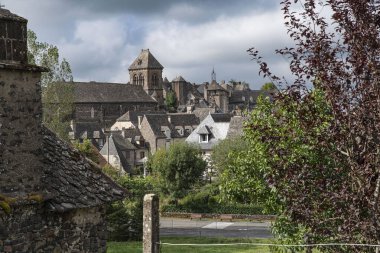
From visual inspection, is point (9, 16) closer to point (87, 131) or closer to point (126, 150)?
point (126, 150)

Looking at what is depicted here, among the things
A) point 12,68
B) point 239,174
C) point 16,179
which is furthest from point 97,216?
point 239,174

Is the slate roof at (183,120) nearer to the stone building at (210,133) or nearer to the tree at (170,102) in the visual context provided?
the stone building at (210,133)

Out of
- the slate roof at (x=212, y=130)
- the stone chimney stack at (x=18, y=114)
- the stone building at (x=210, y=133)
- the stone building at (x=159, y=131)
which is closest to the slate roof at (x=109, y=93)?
the stone building at (x=159, y=131)

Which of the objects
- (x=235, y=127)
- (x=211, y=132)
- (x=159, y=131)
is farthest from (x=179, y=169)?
(x=159, y=131)

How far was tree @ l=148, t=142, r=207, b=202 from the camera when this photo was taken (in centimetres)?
5941

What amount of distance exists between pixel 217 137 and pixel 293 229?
61587 millimetres

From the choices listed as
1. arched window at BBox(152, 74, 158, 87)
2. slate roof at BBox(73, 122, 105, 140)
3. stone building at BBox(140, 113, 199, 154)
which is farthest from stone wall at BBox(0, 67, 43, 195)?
arched window at BBox(152, 74, 158, 87)

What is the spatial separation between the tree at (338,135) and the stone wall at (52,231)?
15.0 ft

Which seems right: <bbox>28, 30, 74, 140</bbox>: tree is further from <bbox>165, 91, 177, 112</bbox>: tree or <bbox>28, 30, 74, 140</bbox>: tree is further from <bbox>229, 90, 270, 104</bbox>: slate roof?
<bbox>229, 90, 270, 104</bbox>: slate roof

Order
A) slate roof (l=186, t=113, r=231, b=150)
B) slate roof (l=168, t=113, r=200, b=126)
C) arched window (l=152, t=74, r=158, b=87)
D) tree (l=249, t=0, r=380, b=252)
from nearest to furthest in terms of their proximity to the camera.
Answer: tree (l=249, t=0, r=380, b=252) → slate roof (l=186, t=113, r=231, b=150) → slate roof (l=168, t=113, r=200, b=126) → arched window (l=152, t=74, r=158, b=87)

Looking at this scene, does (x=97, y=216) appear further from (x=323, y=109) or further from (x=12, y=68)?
(x=323, y=109)

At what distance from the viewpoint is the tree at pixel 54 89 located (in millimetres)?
48219

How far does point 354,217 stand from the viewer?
892 centimetres

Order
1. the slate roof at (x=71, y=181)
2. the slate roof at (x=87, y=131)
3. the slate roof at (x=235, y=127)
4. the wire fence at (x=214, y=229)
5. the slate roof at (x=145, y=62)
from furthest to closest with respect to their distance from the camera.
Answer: the slate roof at (x=145, y=62), the slate roof at (x=87, y=131), the slate roof at (x=235, y=127), the wire fence at (x=214, y=229), the slate roof at (x=71, y=181)
